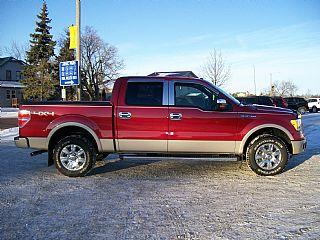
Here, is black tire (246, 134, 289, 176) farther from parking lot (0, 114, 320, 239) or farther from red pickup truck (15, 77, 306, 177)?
parking lot (0, 114, 320, 239)

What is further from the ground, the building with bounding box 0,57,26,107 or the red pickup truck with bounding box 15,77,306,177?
the building with bounding box 0,57,26,107

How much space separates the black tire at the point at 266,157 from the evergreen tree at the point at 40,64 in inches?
1558

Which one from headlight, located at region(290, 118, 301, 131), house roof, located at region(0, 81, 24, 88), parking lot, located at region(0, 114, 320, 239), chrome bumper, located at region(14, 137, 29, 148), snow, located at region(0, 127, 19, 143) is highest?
house roof, located at region(0, 81, 24, 88)

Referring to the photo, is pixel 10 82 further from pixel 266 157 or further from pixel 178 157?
Result: pixel 266 157

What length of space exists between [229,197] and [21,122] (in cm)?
429

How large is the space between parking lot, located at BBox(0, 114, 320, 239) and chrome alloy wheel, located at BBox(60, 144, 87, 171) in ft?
0.95

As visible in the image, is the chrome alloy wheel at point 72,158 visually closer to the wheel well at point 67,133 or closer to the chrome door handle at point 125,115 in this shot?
the wheel well at point 67,133

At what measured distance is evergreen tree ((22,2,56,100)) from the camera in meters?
43.1

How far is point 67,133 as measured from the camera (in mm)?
6844

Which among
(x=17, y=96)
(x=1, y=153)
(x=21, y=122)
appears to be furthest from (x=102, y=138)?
(x=17, y=96)

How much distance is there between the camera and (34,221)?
418cm

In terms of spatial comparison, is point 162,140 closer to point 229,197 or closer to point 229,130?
point 229,130

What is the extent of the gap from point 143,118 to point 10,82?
52990 mm

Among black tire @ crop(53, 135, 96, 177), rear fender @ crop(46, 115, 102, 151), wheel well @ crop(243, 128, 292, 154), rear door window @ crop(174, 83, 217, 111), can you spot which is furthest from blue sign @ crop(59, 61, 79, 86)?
wheel well @ crop(243, 128, 292, 154)
